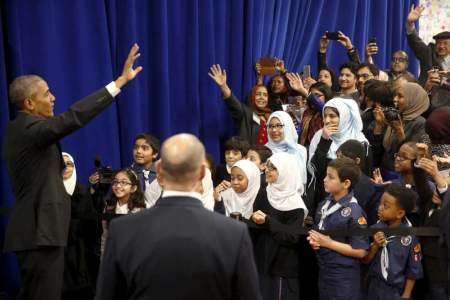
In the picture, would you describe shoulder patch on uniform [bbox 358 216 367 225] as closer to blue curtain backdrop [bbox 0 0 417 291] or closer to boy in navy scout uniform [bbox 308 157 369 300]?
boy in navy scout uniform [bbox 308 157 369 300]

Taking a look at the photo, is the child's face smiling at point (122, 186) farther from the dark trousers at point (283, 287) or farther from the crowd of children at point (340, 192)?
the dark trousers at point (283, 287)

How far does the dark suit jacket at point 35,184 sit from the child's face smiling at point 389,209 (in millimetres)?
1631

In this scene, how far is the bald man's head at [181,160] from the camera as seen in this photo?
7.06 ft

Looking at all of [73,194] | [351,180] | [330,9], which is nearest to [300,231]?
[351,180]

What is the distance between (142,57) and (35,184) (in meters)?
2.18

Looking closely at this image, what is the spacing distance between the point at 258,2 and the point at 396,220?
2805mm

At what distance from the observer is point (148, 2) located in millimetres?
5477

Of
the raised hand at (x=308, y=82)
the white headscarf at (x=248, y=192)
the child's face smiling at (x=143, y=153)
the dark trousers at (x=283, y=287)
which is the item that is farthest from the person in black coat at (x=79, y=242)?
the raised hand at (x=308, y=82)

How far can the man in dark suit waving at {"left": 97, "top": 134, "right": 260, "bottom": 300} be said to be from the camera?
6.94ft

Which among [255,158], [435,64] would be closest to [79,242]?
[255,158]

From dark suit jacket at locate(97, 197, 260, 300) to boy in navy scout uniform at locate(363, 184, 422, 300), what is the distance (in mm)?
1870

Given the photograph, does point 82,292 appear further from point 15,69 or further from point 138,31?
point 138,31

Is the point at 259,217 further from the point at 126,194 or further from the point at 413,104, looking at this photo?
the point at 413,104

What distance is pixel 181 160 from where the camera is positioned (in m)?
2.15
